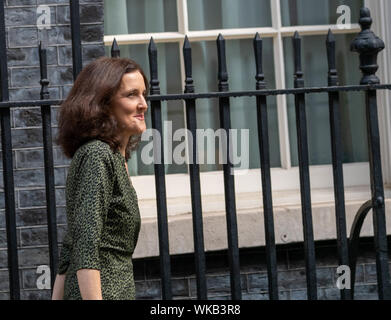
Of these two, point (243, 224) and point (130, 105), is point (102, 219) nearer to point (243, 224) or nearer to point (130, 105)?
point (130, 105)

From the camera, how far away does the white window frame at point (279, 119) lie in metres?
5.09

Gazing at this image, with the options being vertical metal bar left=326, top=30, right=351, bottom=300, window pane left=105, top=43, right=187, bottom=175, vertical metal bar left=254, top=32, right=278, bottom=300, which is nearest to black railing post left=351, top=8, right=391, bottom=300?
vertical metal bar left=326, top=30, right=351, bottom=300

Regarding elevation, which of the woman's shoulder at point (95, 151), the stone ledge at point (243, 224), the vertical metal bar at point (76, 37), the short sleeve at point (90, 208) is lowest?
the stone ledge at point (243, 224)

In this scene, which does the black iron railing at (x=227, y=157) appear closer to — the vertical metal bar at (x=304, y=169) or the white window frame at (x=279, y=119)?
the vertical metal bar at (x=304, y=169)

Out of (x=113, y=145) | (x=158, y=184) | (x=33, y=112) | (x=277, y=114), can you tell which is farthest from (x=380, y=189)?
(x=33, y=112)

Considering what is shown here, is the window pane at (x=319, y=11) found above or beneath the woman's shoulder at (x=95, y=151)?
above

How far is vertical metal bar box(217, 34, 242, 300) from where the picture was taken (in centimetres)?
351

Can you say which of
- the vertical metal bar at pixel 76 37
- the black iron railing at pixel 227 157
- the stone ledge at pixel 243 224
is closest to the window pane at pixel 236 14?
the stone ledge at pixel 243 224

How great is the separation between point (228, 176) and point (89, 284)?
1004 mm

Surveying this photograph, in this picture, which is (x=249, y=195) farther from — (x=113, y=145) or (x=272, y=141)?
(x=113, y=145)

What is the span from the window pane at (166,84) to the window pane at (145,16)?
0.10 metres

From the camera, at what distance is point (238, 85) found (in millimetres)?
5270

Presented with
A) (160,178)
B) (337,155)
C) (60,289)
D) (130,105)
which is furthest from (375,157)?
(60,289)

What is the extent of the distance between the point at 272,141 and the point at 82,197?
260 centimetres
